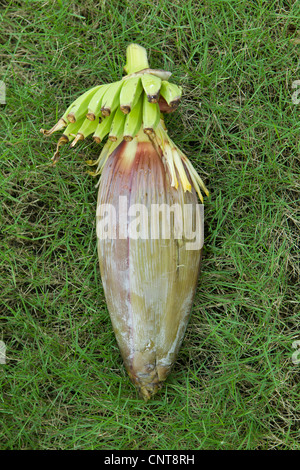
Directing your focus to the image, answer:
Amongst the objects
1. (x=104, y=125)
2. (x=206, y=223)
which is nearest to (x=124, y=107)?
(x=104, y=125)

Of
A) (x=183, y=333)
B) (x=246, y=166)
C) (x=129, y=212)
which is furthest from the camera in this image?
(x=246, y=166)

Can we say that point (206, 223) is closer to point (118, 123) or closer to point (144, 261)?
point (144, 261)

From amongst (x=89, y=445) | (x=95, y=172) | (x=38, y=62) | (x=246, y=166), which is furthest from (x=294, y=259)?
(x=38, y=62)

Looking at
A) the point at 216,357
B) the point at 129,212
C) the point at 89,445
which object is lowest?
the point at 89,445

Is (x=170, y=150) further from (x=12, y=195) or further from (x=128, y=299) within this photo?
(x=12, y=195)

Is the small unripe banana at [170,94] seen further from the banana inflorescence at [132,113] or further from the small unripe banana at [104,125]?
the small unripe banana at [104,125]

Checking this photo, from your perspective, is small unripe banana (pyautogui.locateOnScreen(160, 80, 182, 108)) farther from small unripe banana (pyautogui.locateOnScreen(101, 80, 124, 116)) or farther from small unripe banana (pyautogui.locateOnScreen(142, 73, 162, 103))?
small unripe banana (pyautogui.locateOnScreen(101, 80, 124, 116))

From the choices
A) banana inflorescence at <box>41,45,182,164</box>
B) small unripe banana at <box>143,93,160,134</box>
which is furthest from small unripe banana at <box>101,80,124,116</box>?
small unripe banana at <box>143,93,160,134</box>
